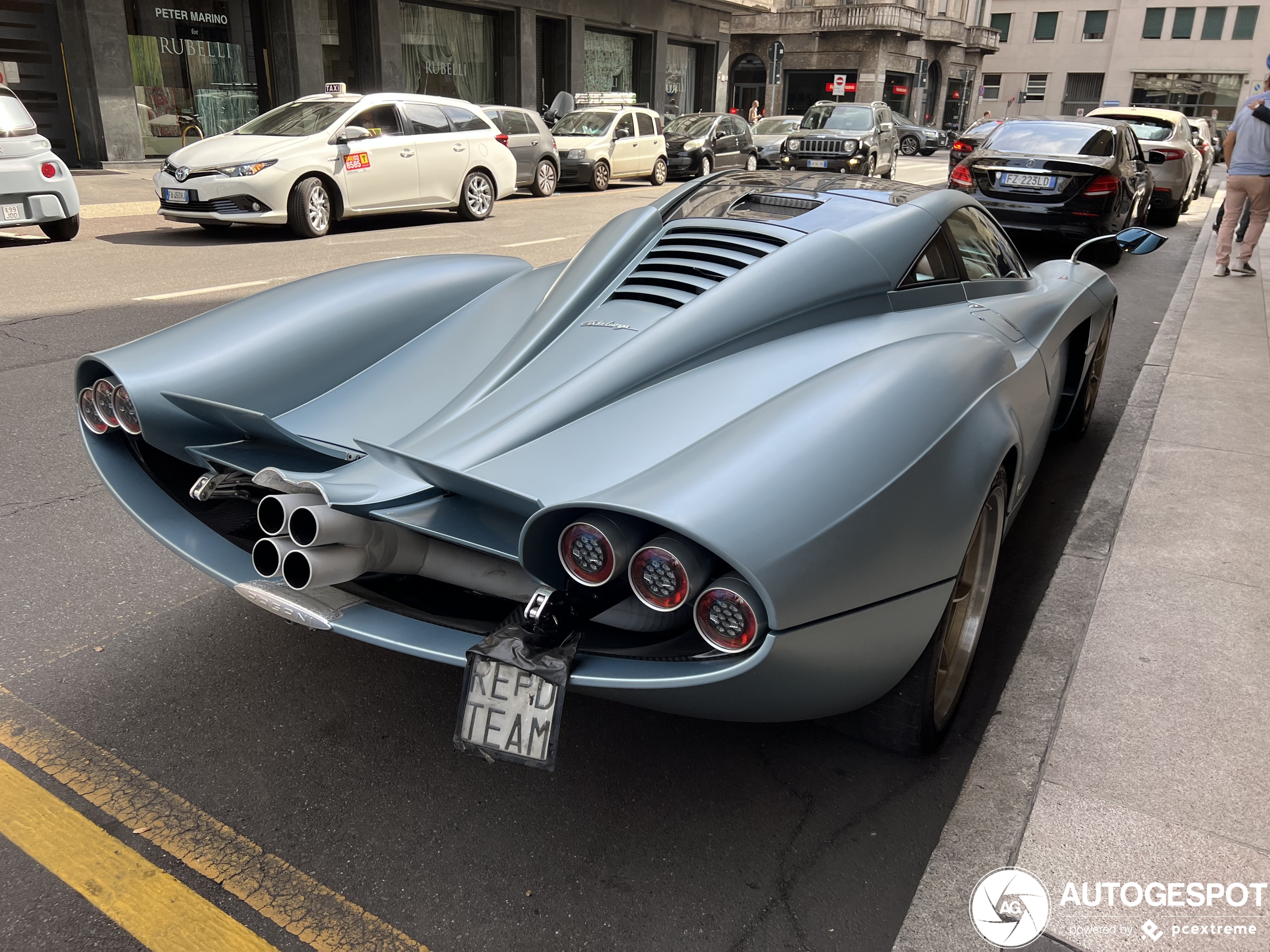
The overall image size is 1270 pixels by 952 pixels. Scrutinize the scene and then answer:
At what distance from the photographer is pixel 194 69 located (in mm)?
18656

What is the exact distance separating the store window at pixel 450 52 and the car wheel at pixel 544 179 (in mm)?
8044

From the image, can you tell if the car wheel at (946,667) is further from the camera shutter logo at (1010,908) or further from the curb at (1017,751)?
the camera shutter logo at (1010,908)

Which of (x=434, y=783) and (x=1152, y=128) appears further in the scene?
(x=1152, y=128)

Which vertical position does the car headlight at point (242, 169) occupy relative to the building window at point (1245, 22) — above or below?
below

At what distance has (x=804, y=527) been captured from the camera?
1.74 meters

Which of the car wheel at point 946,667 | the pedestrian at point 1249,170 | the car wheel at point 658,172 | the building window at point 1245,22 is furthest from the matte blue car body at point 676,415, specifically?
the building window at point 1245,22

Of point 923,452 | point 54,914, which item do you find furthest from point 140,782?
point 923,452

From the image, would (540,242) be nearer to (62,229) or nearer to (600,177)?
(62,229)

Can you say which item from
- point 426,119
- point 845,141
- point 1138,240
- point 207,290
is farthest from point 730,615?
point 845,141

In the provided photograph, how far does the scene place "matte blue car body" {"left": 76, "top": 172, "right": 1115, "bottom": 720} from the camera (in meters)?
1.80

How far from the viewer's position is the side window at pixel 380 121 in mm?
11805

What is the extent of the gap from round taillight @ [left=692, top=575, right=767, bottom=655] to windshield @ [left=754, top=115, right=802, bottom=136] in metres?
23.0

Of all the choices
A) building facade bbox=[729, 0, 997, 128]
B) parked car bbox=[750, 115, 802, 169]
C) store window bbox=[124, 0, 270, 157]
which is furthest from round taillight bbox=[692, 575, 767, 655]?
building facade bbox=[729, 0, 997, 128]

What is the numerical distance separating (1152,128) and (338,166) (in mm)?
11825
